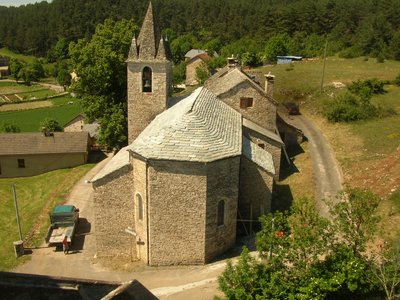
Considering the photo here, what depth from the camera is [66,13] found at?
161125 mm

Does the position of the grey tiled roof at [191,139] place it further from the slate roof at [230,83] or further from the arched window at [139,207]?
the slate roof at [230,83]

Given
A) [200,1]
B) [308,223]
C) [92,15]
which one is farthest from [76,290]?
[200,1]

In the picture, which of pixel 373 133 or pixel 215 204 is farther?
pixel 373 133

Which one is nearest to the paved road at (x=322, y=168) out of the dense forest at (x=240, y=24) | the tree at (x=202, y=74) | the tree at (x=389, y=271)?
the tree at (x=389, y=271)

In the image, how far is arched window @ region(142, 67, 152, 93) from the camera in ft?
99.6

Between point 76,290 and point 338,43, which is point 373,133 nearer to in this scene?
point 76,290

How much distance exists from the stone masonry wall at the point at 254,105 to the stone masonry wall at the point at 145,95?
21.9 ft

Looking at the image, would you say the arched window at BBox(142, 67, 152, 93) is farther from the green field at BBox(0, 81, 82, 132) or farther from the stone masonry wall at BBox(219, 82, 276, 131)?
Answer: the green field at BBox(0, 81, 82, 132)

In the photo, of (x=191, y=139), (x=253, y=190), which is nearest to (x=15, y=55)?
(x=253, y=190)

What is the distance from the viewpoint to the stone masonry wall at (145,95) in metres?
30.0

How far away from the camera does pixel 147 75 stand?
3061 centimetres

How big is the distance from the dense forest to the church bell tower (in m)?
70.8

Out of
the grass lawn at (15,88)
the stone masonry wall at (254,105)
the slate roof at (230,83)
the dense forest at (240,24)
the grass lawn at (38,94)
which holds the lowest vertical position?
the grass lawn at (38,94)

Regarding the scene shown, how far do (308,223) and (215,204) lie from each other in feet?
20.7
